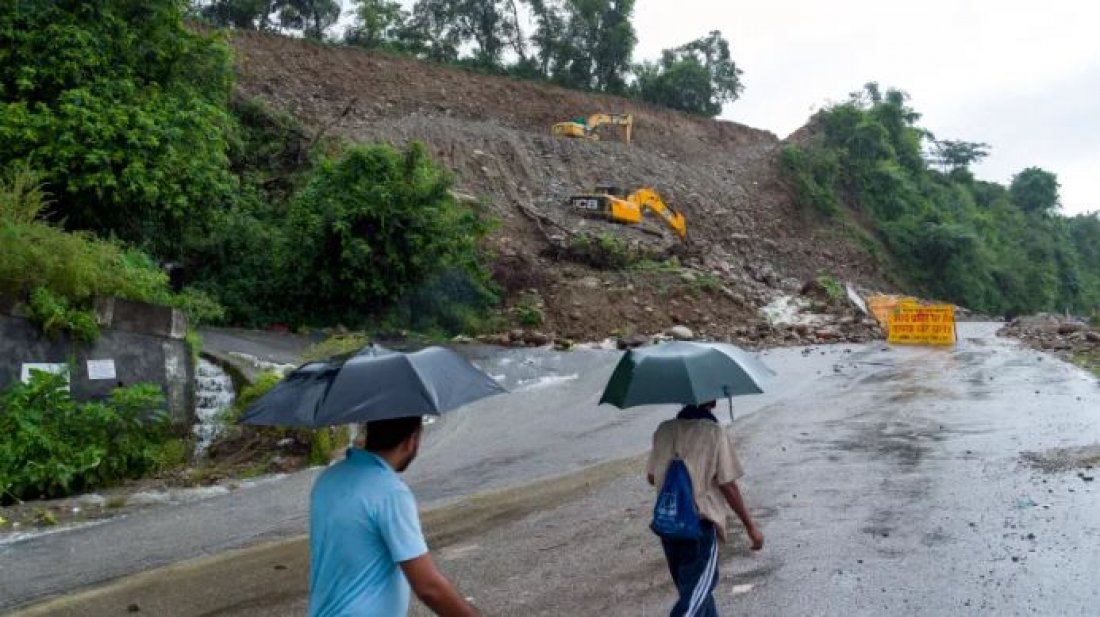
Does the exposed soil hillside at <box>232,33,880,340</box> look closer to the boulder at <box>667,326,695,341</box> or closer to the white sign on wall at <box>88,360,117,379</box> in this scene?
the boulder at <box>667,326,695,341</box>

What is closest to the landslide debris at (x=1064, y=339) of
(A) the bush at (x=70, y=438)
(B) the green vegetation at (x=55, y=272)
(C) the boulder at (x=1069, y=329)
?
(C) the boulder at (x=1069, y=329)

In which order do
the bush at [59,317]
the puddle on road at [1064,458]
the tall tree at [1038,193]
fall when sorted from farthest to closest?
the tall tree at [1038,193], the bush at [59,317], the puddle on road at [1064,458]

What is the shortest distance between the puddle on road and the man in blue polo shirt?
26.4 ft

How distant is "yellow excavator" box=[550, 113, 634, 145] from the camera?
4584cm

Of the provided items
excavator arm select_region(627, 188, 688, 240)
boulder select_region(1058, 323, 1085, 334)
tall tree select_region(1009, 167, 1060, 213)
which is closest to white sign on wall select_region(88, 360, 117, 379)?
boulder select_region(1058, 323, 1085, 334)

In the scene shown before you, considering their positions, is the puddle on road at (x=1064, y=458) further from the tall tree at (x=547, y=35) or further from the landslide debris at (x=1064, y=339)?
the tall tree at (x=547, y=35)

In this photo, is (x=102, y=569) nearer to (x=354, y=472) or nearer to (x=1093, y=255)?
(x=354, y=472)

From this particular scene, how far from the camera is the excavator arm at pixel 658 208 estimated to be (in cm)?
3888

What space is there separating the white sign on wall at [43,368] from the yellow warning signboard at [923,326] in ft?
78.2

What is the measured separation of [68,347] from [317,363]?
983cm

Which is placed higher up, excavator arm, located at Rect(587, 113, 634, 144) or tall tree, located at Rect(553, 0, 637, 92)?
tall tree, located at Rect(553, 0, 637, 92)

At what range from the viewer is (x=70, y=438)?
11.1m

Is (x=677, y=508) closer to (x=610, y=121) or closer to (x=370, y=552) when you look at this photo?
(x=370, y=552)

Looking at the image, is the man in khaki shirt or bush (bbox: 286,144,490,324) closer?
the man in khaki shirt
